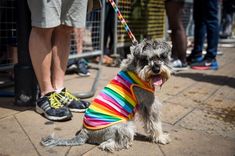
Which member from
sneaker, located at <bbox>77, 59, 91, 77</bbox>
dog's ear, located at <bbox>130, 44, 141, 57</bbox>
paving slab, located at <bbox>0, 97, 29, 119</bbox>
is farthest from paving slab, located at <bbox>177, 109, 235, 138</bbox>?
sneaker, located at <bbox>77, 59, 91, 77</bbox>

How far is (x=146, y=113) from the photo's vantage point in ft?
9.95

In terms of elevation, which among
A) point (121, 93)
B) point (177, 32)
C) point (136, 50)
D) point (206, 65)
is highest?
point (177, 32)

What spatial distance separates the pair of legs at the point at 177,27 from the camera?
6.39 meters

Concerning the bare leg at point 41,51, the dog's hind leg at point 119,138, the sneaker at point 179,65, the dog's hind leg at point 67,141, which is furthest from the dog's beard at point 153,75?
the sneaker at point 179,65

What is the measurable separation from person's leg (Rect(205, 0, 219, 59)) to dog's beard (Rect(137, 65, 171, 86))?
410 centimetres

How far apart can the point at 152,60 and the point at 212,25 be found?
13.8 ft

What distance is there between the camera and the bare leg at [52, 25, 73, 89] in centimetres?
383

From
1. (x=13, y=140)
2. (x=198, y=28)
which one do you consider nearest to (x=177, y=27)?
(x=198, y=28)

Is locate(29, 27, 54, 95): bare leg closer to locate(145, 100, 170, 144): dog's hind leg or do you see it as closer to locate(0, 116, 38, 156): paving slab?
locate(0, 116, 38, 156): paving slab

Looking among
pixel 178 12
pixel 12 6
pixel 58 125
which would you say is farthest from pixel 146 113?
pixel 178 12

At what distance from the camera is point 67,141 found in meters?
2.91

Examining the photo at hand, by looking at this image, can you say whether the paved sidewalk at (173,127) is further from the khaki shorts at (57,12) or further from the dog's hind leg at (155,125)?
the khaki shorts at (57,12)

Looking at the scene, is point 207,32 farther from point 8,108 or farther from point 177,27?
point 8,108

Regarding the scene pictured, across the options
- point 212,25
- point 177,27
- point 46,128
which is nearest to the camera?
point 46,128
